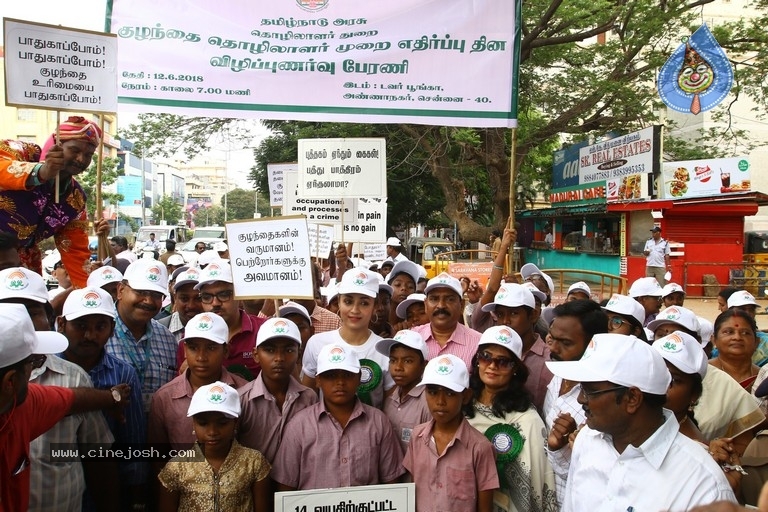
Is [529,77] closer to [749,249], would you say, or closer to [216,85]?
[216,85]

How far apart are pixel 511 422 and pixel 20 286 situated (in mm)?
2550

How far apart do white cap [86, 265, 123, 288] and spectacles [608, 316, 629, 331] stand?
3.41 m

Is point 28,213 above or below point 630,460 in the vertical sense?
above

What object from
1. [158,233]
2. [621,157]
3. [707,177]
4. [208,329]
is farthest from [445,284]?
[158,233]

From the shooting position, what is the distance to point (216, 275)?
4520 millimetres

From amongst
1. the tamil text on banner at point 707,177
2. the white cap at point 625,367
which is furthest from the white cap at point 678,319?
the tamil text on banner at point 707,177

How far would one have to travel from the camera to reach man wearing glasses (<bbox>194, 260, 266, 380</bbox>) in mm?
4301

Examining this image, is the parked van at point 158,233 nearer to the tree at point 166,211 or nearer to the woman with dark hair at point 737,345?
the woman with dark hair at point 737,345

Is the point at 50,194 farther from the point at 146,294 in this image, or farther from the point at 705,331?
the point at 705,331

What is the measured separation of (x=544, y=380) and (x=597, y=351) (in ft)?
5.73

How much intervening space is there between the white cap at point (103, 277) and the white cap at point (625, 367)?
10.8 ft

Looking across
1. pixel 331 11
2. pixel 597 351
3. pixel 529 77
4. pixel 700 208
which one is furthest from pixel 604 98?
pixel 597 351

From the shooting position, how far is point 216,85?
434 centimetres

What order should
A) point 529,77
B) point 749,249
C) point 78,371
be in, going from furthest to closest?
point 749,249, point 529,77, point 78,371
